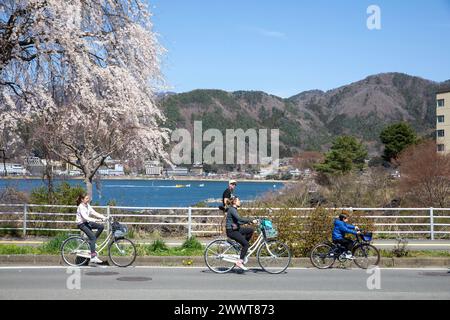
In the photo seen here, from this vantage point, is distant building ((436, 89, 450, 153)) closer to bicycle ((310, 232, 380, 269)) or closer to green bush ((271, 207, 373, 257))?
green bush ((271, 207, 373, 257))

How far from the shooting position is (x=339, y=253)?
1327cm

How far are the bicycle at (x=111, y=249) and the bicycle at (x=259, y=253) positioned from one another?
2.10m

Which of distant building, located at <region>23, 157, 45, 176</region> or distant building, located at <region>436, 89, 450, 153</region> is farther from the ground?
distant building, located at <region>436, 89, 450, 153</region>

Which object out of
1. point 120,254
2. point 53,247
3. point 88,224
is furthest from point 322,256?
point 53,247

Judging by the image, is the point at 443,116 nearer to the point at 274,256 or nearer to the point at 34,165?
the point at 34,165

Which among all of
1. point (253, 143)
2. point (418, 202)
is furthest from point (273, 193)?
point (253, 143)

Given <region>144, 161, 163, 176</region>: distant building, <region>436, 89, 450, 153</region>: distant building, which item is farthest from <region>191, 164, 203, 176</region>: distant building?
<region>144, 161, 163, 176</region>: distant building

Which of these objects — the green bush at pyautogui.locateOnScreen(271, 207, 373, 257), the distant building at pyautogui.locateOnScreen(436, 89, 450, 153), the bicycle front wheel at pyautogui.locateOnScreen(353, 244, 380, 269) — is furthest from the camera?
the distant building at pyautogui.locateOnScreen(436, 89, 450, 153)

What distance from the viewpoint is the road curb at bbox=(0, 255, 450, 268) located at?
13688 mm

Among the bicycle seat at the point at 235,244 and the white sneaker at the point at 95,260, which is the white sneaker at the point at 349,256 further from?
the white sneaker at the point at 95,260

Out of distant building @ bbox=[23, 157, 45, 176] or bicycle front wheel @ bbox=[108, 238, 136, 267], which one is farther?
distant building @ bbox=[23, 157, 45, 176]

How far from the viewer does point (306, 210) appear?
1917 centimetres

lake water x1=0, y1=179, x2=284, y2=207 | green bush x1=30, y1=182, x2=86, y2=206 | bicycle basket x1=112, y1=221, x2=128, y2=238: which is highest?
green bush x1=30, y1=182, x2=86, y2=206
